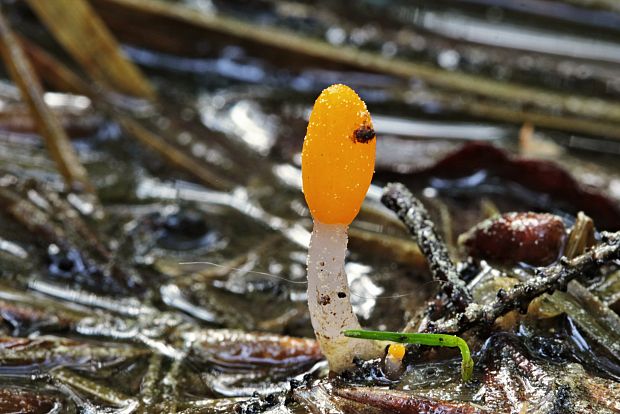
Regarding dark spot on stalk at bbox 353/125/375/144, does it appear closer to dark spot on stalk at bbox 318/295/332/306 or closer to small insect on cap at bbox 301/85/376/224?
small insect on cap at bbox 301/85/376/224

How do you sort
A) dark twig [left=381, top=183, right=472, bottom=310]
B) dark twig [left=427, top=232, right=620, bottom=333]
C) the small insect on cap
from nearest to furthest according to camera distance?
the small insect on cap → dark twig [left=427, top=232, right=620, bottom=333] → dark twig [left=381, top=183, right=472, bottom=310]

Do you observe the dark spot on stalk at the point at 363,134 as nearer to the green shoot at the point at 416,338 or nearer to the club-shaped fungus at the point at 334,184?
the club-shaped fungus at the point at 334,184

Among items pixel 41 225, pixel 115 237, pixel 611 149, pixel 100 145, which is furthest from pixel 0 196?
pixel 611 149

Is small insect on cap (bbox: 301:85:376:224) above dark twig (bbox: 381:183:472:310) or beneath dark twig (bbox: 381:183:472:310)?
above

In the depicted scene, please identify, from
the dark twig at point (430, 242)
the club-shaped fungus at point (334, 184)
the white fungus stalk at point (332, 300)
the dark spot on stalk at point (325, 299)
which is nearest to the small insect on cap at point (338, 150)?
the club-shaped fungus at point (334, 184)

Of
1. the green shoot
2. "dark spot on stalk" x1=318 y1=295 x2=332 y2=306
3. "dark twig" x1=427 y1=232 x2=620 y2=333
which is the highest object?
"dark twig" x1=427 y1=232 x2=620 y2=333

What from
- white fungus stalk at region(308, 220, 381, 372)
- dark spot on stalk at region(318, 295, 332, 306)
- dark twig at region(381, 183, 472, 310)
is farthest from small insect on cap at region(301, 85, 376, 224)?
dark twig at region(381, 183, 472, 310)

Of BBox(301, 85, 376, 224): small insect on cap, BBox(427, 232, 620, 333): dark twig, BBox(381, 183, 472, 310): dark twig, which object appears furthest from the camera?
BBox(381, 183, 472, 310): dark twig

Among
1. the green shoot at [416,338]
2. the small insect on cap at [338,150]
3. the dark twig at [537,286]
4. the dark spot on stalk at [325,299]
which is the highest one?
the small insect on cap at [338,150]
